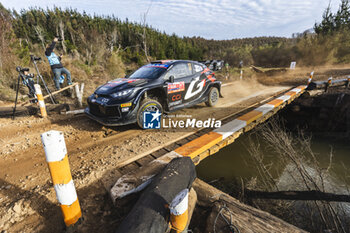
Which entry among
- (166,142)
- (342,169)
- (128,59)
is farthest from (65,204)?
(128,59)

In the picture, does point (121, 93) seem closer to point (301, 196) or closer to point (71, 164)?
point (71, 164)

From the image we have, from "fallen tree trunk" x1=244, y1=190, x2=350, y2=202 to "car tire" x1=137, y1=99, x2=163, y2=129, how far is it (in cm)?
296

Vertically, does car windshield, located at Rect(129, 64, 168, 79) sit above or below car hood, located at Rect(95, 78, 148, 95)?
above

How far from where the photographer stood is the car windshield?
14.5ft

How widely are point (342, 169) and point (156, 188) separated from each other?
6798 mm

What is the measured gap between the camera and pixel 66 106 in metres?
5.49

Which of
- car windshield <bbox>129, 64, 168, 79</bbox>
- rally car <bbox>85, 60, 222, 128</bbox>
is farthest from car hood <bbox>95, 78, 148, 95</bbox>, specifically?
car windshield <bbox>129, 64, 168, 79</bbox>

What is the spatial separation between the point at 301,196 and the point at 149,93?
3918mm

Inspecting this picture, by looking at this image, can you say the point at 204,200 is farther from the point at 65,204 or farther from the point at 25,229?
the point at 25,229

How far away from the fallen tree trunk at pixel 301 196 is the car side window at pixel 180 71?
138 inches

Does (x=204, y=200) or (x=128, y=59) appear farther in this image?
(x=128, y=59)

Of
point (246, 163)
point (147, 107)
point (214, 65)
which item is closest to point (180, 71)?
point (147, 107)

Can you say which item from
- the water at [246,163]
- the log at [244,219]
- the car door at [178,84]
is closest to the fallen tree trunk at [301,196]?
the water at [246,163]

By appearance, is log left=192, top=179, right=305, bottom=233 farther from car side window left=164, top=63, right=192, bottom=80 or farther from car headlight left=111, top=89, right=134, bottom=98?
car side window left=164, top=63, right=192, bottom=80
